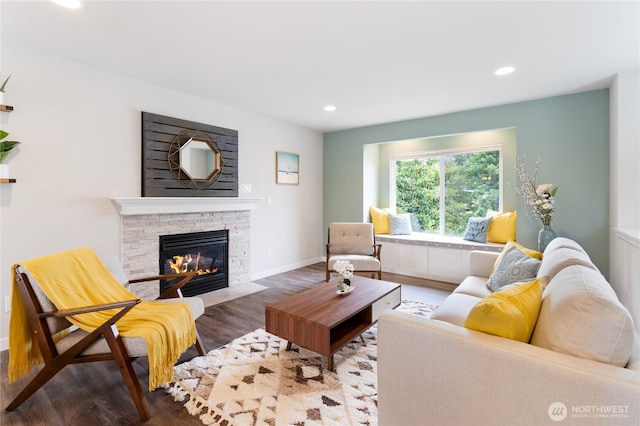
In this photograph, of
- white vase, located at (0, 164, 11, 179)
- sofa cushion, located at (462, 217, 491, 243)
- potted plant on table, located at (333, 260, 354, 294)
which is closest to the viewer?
white vase, located at (0, 164, 11, 179)

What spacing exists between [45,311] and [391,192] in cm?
505

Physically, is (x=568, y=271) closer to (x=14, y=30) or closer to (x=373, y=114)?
(x=373, y=114)

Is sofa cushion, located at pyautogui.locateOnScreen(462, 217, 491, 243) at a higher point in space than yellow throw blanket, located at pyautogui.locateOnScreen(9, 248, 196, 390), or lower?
higher

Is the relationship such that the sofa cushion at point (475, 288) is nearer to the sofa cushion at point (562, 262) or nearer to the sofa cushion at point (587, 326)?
the sofa cushion at point (562, 262)

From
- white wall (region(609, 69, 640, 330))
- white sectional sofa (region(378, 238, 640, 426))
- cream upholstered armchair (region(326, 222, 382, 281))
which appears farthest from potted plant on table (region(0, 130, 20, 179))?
white wall (region(609, 69, 640, 330))

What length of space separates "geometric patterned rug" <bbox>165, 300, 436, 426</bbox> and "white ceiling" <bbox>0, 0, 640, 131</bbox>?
2494 mm

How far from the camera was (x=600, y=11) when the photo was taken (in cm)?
199

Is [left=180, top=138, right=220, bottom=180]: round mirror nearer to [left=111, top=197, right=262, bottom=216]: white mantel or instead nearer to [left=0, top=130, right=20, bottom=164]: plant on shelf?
[left=111, top=197, right=262, bottom=216]: white mantel

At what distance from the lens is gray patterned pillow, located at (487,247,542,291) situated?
2.30 m

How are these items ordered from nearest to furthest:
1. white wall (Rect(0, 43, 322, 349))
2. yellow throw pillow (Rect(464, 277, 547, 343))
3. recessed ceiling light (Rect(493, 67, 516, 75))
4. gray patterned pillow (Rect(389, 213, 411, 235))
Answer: yellow throw pillow (Rect(464, 277, 547, 343)) → white wall (Rect(0, 43, 322, 349)) → recessed ceiling light (Rect(493, 67, 516, 75)) → gray patterned pillow (Rect(389, 213, 411, 235))

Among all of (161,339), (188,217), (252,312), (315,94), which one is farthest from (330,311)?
(315,94)

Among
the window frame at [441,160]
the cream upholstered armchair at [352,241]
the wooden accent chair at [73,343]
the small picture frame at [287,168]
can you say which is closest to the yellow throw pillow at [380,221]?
the window frame at [441,160]

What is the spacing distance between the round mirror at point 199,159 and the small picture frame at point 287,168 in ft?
3.82

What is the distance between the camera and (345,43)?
239cm
